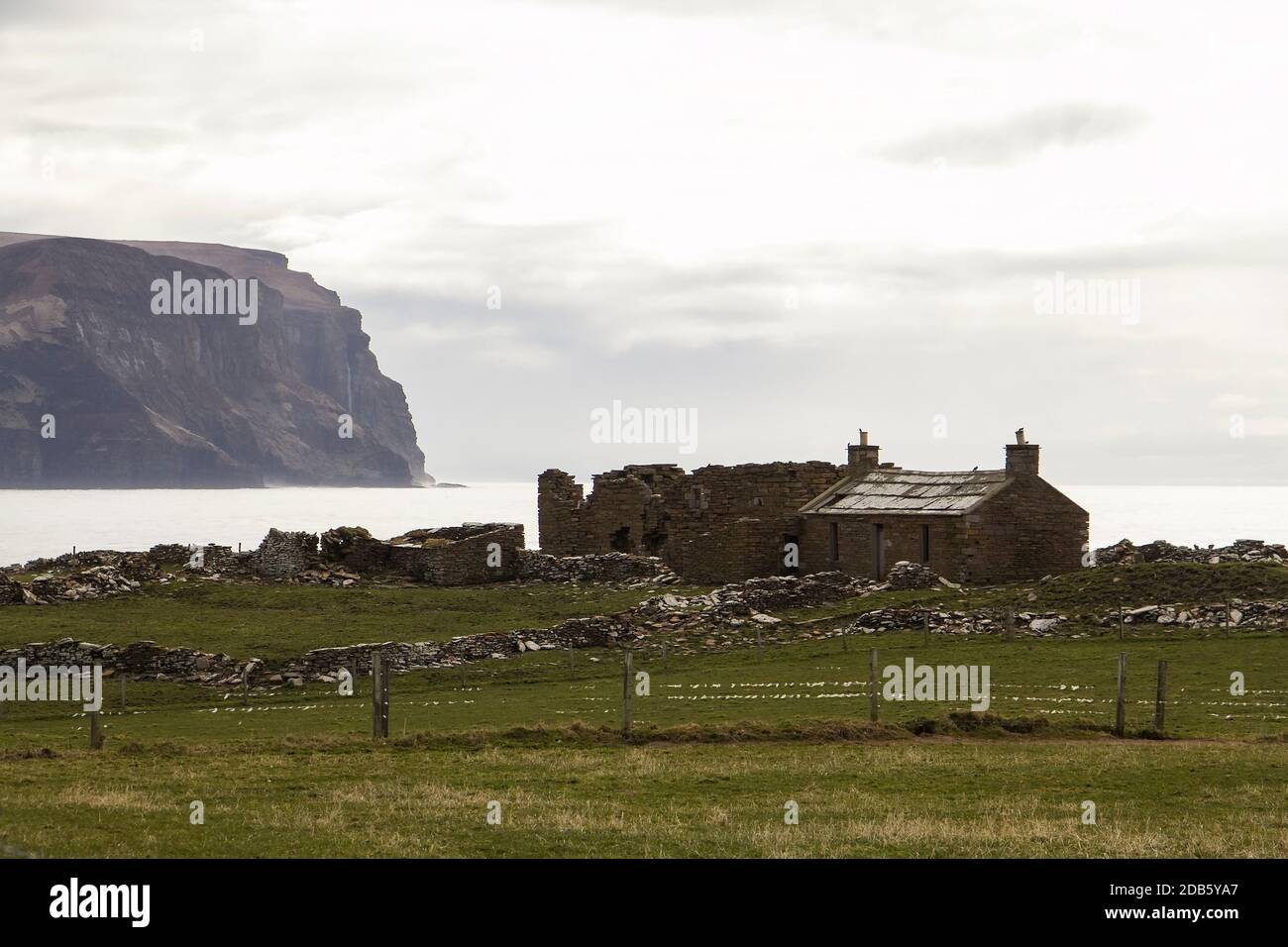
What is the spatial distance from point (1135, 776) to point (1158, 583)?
27754 millimetres

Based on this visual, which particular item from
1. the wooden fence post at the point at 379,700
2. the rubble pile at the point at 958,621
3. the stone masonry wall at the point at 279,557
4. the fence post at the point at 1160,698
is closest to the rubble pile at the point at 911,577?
the rubble pile at the point at 958,621

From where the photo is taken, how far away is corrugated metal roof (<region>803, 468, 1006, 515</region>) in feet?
193

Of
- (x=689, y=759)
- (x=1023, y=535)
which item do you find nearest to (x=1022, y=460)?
(x=1023, y=535)

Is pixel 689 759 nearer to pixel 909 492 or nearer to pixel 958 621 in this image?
pixel 958 621

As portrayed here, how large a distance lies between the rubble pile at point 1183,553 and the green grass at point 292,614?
18831mm

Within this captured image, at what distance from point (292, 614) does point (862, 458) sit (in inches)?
1040

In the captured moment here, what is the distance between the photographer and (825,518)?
2457 inches

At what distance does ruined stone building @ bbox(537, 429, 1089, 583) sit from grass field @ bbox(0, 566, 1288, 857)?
33.2 feet

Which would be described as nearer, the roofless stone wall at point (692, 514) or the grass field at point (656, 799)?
the grass field at point (656, 799)

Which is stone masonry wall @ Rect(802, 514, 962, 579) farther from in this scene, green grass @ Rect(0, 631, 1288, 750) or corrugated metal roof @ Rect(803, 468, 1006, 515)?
green grass @ Rect(0, 631, 1288, 750)

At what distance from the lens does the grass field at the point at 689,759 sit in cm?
1802

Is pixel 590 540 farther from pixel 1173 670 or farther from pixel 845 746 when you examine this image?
pixel 845 746

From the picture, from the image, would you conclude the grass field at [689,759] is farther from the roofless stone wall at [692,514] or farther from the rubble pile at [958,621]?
the roofless stone wall at [692,514]
